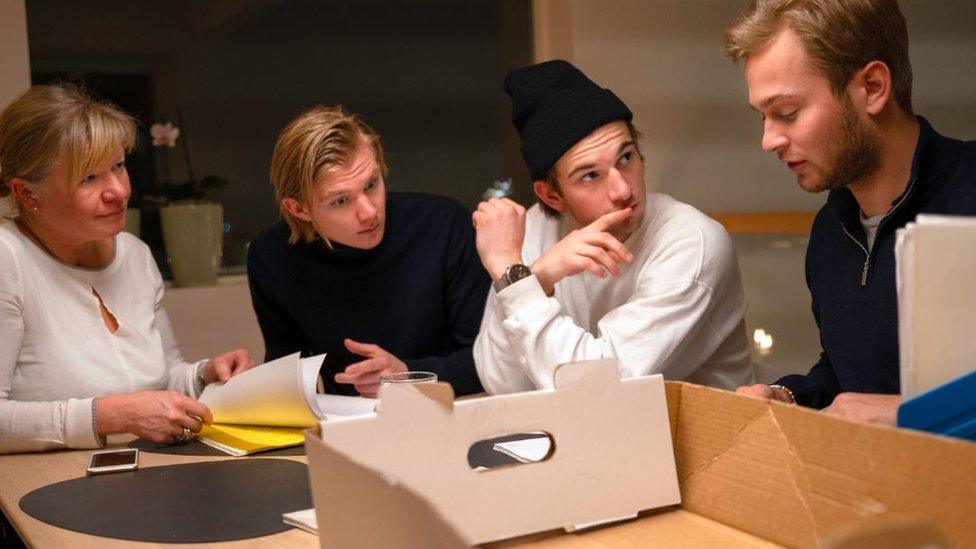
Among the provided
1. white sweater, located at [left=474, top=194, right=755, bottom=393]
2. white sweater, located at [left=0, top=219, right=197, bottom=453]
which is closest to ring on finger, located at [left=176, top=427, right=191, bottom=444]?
white sweater, located at [left=0, top=219, right=197, bottom=453]

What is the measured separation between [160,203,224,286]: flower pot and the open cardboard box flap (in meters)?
2.28

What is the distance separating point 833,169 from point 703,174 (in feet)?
6.19

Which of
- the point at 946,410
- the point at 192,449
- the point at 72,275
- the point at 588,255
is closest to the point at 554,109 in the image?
the point at 588,255

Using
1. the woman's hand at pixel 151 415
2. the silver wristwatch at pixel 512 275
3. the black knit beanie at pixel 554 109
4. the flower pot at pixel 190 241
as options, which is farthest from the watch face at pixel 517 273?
the flower pot at pixel 190 241

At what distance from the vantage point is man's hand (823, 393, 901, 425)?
3.45 ft

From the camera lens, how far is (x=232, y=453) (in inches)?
60.5

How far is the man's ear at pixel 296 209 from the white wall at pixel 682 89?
4.57ft

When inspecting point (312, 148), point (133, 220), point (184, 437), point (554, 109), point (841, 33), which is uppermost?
point (841, 33)

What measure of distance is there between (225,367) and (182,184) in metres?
1.37

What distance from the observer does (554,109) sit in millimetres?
1804

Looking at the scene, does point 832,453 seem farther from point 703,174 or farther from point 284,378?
point 703,174

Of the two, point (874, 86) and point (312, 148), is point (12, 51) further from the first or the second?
point (874, 86)

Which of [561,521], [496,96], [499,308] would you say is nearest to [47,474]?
[499,308]

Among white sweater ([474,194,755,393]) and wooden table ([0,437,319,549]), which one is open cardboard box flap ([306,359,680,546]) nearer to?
wooden table ([0,437,319,549])
